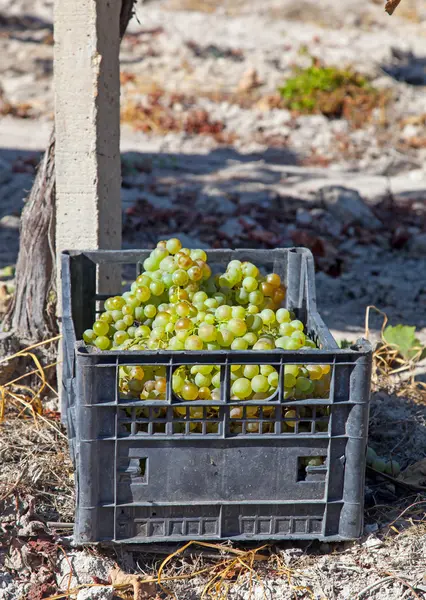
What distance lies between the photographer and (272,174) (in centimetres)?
879

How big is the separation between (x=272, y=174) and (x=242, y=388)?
673cm

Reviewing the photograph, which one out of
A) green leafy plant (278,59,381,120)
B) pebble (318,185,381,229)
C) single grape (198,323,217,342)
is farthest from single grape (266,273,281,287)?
green leafy plant (278,59,381,120)

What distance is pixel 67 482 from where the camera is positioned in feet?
9.17

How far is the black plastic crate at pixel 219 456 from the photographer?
2215mm

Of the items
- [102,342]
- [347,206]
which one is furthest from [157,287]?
[347,206]

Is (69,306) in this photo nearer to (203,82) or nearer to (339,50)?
(203,82)

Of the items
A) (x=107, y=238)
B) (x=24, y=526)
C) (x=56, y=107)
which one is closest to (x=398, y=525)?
(x=24, y=526)

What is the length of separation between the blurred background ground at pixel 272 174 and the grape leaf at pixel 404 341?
0.40 metres

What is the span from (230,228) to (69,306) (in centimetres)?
428

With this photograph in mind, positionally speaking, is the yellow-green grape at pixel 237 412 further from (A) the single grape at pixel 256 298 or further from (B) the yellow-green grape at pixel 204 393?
(A) the single grape at pixel 256 298

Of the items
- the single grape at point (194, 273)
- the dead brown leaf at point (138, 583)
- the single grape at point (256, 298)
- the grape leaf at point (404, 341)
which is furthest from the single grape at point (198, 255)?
the grape leaf at point (404, 341)

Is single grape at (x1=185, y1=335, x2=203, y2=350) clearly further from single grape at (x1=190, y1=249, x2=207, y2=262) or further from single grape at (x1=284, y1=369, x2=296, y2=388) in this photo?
single grape at (x1=190, y1=249, x2=207, y2=262)

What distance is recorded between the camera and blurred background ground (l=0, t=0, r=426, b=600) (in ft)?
8.49

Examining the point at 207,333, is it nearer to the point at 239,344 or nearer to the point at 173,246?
the point at 239,344
